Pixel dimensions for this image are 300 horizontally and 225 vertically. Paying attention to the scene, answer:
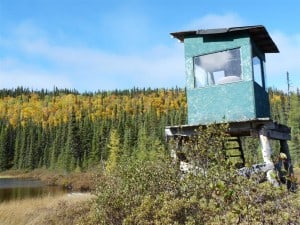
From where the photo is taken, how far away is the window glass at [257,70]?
1047 centimetres

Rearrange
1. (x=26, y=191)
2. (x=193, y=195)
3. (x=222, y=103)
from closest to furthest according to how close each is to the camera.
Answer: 1. (x=193, y=195)
2. (x=222, y=103)
3. (x=26, y=191)

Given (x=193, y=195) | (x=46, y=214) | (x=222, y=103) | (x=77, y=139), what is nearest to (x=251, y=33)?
(x=222, y=103)

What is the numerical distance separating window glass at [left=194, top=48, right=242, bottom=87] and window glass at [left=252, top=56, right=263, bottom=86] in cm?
56

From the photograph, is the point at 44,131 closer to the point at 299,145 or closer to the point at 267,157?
the point at 299,145

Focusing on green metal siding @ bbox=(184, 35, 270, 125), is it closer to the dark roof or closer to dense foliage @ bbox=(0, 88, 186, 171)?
the dark roof

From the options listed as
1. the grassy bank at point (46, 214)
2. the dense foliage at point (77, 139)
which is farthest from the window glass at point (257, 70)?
the dense foliage at point (77, 139)

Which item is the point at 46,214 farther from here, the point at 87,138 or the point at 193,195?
the point at 87,138

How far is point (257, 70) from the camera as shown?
10953mm

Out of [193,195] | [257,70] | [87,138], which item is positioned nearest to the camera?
[193,195]

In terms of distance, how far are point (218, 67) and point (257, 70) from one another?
129 cm

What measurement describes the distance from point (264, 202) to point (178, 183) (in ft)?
6.72

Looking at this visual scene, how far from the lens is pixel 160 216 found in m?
6.10

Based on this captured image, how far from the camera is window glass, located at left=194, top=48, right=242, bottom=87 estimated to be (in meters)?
10.1

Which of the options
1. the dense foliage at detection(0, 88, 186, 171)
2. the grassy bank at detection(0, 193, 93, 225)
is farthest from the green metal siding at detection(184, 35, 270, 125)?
the dense foliage at detection(0, 88, 186, 171)
